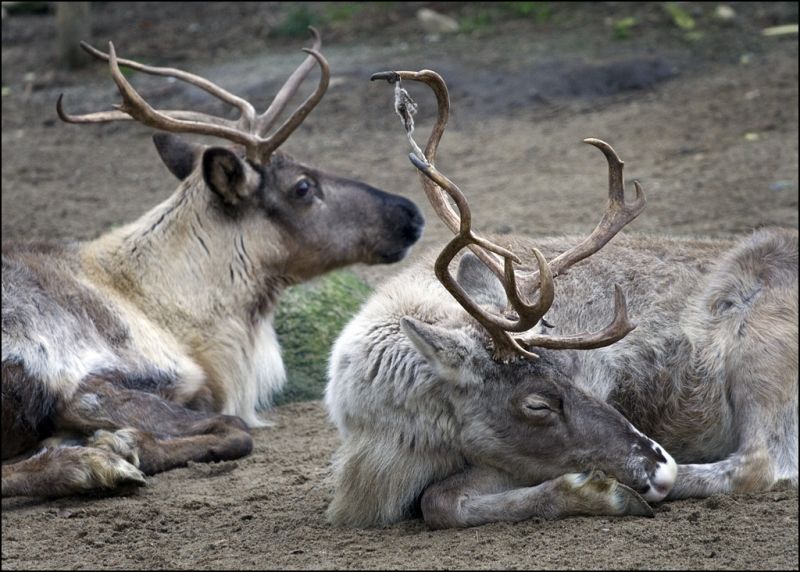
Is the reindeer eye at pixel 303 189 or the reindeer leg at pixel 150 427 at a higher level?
the reindeer eye at pixel 303 189

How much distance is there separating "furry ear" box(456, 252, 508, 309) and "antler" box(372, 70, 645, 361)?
0.13 meters

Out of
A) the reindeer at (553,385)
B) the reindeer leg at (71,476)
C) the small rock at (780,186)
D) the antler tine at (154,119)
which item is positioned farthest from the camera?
the small rock at (780,186)

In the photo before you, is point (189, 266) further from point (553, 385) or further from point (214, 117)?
point (553, 385)

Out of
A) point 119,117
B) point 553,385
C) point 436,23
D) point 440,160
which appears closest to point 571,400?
point 553,385

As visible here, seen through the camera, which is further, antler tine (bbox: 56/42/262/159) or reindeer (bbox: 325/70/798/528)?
antler tine (bbox: 56/42/262/159)

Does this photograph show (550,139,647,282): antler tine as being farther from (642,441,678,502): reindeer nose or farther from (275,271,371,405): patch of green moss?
(275,271,371,405): patch of green moss

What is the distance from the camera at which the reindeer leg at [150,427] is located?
573 cm

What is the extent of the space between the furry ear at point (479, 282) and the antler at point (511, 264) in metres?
0.13

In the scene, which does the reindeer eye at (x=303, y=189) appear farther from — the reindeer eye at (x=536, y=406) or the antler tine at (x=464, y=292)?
the reindeer eye at (x=536, y=406)

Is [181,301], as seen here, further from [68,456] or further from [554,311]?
[554,311]

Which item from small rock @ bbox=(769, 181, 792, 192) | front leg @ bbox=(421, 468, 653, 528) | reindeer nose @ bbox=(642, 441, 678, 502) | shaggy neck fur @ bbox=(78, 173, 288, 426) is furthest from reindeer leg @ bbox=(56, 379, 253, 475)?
small rock @ bbox=(769, 181, 792, 192)

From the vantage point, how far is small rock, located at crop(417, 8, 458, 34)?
1462 cm

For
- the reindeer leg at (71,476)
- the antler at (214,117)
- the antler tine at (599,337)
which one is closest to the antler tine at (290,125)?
the antler at (214,117)

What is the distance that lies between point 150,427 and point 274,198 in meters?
1.54
